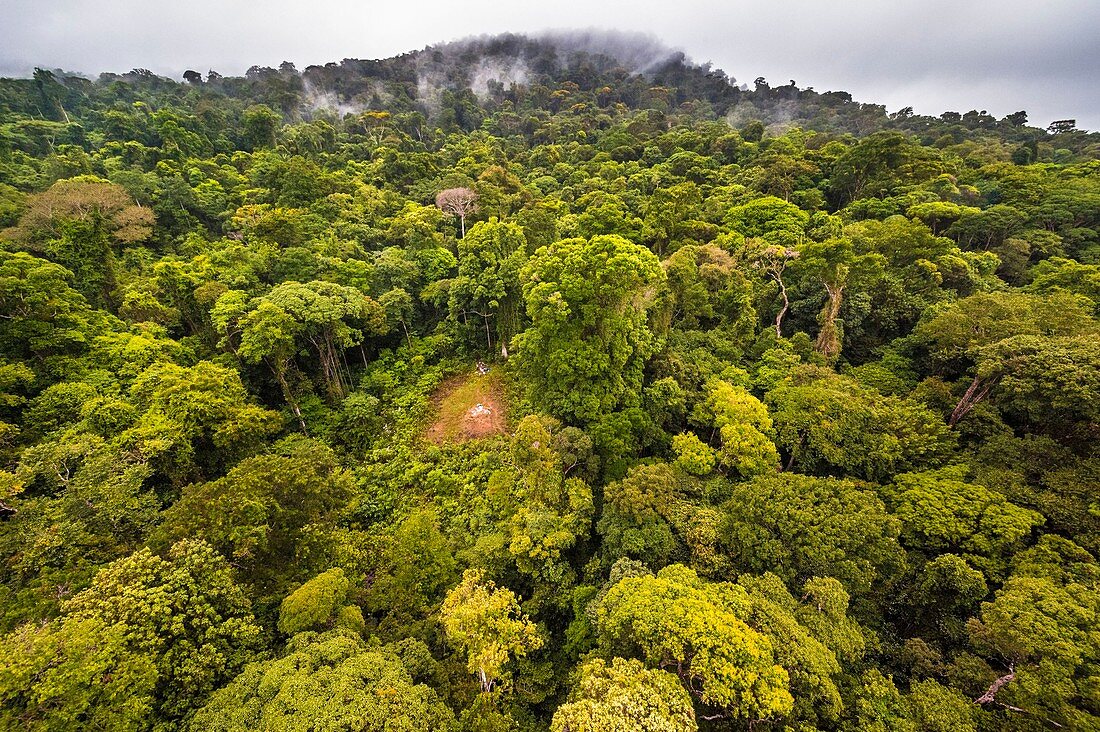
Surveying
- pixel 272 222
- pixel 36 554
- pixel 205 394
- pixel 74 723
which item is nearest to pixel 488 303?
pixel 205 394

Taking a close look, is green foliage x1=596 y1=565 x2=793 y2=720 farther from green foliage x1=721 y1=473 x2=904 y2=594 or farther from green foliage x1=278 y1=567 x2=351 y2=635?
green foliage x1=278 y1=567 x2=351 y2=635

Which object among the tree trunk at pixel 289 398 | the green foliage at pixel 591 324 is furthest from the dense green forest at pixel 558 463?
the tree trunk at pixel 289 398

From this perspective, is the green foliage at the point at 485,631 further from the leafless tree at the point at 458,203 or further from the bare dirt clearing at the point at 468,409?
the leafless tree at the point at 458,203

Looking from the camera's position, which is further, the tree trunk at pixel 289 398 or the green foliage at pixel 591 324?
the tree trunk at pixel 289 398

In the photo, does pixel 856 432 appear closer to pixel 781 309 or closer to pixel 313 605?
pixel 781 309

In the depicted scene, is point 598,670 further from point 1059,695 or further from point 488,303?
point 488,303

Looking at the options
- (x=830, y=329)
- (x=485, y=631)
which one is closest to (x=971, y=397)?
(x=830, y=329)

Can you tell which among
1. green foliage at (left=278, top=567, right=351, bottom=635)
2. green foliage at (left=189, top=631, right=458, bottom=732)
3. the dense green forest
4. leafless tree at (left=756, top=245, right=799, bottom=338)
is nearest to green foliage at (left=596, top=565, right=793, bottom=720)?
the dense green forest
